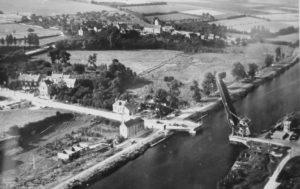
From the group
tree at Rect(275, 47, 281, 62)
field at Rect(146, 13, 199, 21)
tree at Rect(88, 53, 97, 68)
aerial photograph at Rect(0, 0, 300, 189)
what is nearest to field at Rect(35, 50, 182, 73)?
aerial photograph at Rect(0, 0, 300, 189)

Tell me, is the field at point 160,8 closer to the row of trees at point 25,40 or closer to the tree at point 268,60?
the tree at point 268,60

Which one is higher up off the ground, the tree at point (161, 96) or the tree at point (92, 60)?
the tree at point (92, 60)

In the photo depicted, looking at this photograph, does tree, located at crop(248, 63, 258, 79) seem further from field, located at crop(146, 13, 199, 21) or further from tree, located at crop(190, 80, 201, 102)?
field, located at crop(146, 13, 199, 21)

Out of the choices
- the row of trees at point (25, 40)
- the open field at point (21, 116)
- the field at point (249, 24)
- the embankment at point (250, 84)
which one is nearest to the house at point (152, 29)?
the field at point (249, 24)

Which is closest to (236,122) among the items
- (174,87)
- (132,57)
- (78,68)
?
(174,87)

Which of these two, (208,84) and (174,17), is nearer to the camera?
(208,84)

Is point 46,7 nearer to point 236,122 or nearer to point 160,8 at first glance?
point 160,8

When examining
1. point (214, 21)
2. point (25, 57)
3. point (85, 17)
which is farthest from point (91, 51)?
point (214, 21)
